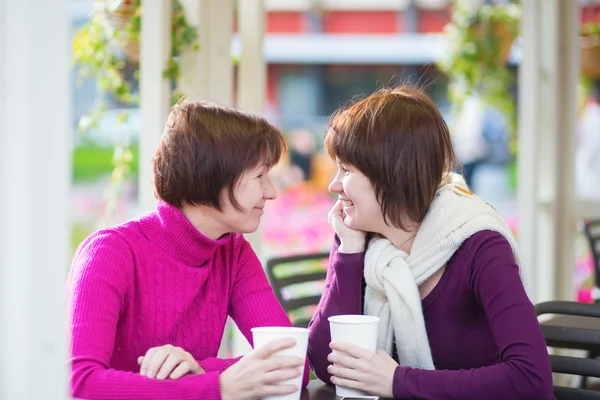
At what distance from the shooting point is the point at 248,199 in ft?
4.64

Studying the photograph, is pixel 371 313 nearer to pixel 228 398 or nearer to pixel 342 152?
pixel 342 152

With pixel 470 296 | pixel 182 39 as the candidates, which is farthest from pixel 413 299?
pixel 182 39

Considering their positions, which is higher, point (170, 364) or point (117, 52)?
point (117, 52)

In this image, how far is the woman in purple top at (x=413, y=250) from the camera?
1355 millimetres

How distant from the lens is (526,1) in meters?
3.52

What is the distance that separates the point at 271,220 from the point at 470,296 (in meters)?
4.01

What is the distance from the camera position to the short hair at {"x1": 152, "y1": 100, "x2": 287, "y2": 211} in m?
1.38

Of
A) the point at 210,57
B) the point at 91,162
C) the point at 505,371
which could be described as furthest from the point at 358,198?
the point at 91,162

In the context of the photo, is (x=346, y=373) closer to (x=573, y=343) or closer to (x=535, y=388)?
(x=535, y=388)

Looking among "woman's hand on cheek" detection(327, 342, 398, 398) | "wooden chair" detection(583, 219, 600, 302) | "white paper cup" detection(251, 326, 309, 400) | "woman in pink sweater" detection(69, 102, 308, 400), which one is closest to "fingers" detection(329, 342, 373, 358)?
"woman's hand on cheek" detection(327, 342, 398, 398)

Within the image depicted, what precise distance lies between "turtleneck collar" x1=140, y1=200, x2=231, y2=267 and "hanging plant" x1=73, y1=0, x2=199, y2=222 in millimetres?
790

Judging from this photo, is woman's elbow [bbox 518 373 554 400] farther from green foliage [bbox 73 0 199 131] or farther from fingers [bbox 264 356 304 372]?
green foliage [bbox 73 0 199 131]

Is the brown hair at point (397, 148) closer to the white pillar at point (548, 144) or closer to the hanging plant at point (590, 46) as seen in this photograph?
the white pillar at point (548, 144)

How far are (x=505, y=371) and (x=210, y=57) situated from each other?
1388 mm
